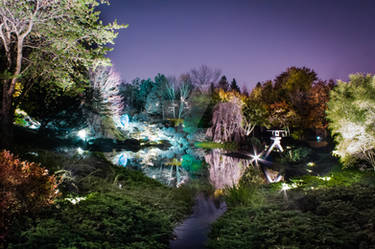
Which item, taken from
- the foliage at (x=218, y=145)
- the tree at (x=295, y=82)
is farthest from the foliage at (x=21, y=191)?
the tree at (x=295, y=82)

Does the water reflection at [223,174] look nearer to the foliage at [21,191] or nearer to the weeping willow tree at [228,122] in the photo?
the foliage at [21,191]

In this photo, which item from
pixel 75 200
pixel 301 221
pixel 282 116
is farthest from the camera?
pixel 282 116

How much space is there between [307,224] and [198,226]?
2.50m

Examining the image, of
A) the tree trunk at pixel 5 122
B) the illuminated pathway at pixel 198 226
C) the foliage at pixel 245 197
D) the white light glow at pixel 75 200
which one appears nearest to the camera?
the illuminated pathway at pixel 198 226

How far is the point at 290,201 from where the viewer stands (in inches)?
255

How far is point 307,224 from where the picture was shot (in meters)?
4.87

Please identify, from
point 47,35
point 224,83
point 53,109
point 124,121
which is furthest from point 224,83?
point 47,35

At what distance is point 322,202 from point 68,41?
8.28 m

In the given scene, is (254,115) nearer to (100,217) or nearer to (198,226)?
(198,226)

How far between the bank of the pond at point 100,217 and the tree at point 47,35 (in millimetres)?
2729

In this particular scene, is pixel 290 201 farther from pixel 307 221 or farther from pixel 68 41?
pixel 68 41

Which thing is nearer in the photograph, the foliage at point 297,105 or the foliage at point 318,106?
the foliage at point 318,106

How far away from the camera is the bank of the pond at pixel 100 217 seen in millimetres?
3859

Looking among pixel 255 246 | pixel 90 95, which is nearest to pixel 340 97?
pixel 255 246
